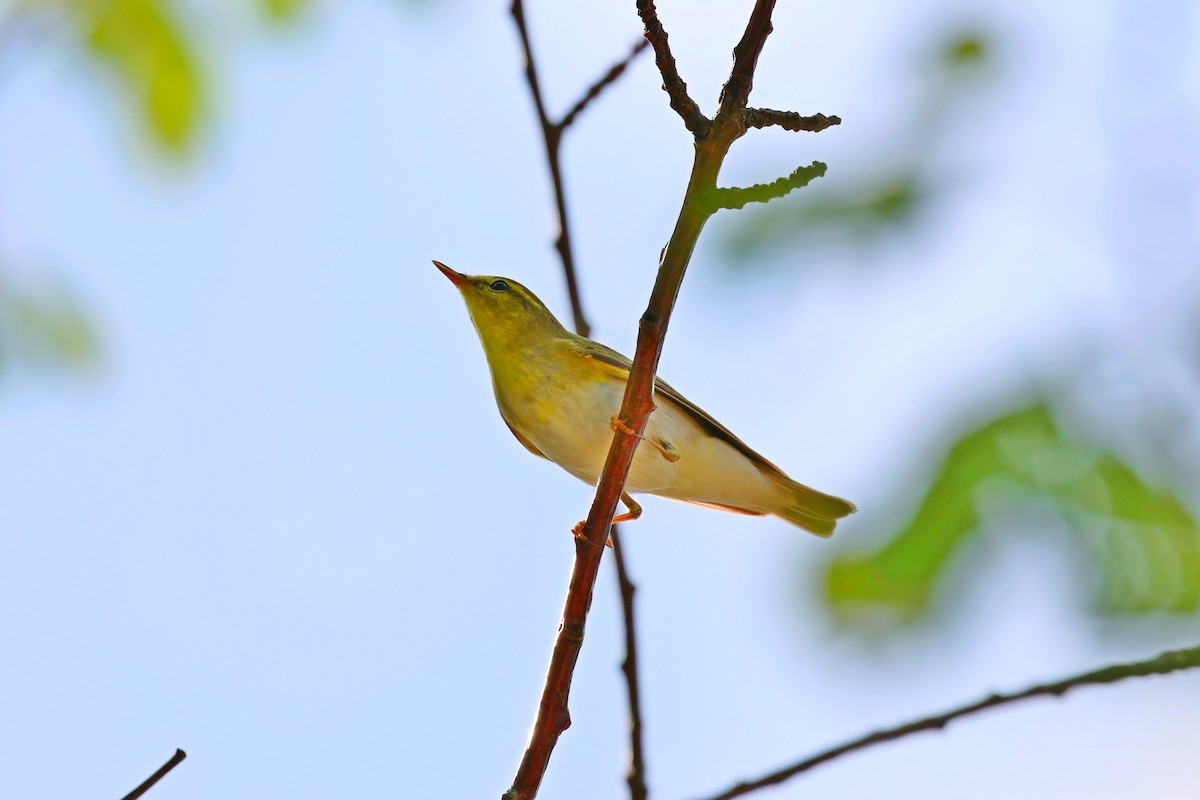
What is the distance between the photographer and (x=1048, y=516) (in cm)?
149

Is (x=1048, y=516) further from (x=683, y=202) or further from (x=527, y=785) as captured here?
(x=527, y=785)

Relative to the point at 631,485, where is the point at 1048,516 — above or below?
below

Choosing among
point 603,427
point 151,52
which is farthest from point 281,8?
point 603,427

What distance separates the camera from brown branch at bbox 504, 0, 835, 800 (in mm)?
2266

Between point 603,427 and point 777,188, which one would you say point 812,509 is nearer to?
point 603,427

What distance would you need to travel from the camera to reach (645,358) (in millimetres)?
2607

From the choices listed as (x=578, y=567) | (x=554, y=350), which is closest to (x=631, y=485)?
(x=554, y=350)

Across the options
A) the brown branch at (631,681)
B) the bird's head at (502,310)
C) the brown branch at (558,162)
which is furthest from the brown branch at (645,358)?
the bird's head at (502,310)

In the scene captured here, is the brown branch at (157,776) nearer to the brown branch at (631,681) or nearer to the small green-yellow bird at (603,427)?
the brown branch at (631,681)

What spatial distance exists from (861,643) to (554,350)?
3.48 meters

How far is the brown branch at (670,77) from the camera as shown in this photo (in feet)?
7.43

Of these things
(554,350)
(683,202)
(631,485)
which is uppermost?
(554,350)

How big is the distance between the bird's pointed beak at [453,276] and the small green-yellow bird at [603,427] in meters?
0.24

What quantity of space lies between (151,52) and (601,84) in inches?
49.4
